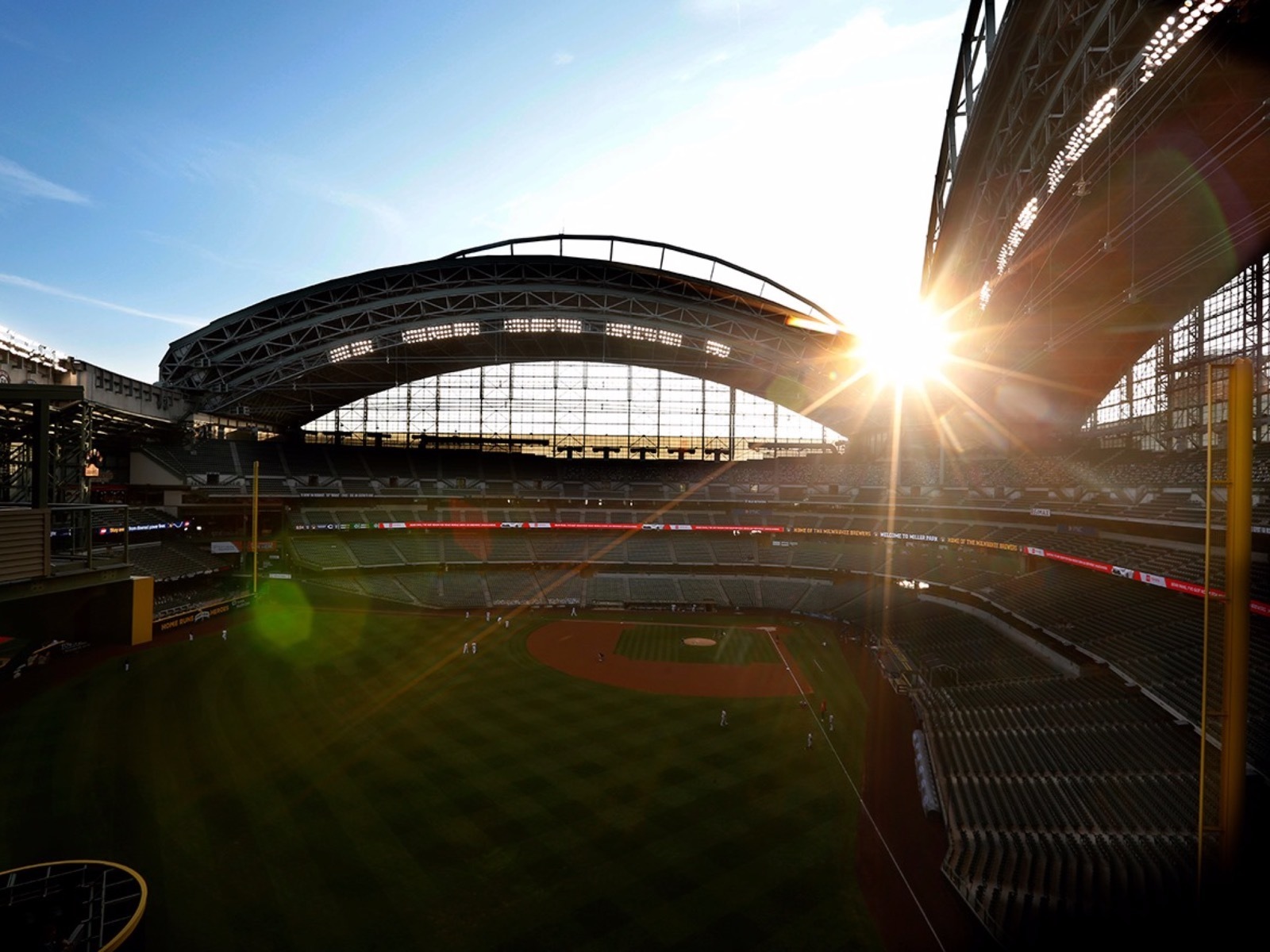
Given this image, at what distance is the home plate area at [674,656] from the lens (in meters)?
31.0

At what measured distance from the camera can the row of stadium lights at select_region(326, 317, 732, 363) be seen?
46.3 meters

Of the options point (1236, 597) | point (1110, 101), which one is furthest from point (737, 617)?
point (1236, 597)

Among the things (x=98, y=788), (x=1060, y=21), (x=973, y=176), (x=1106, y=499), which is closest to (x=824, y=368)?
(x=1106, y=499)

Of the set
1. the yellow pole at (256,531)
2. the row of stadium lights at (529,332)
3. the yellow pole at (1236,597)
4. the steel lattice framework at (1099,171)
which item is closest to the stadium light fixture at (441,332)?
the row of stadium lights at (529,332)

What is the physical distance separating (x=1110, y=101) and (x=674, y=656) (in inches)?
1179

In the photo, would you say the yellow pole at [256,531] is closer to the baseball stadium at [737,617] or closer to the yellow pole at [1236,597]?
the baseball stadium at [737,617]

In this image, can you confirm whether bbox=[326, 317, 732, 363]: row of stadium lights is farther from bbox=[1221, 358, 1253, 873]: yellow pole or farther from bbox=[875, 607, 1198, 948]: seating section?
bbox=[1221, 358, 1253, 873]: yellow pole

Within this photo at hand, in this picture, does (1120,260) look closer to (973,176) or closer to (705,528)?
(973,176)

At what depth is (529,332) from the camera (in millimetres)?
50188

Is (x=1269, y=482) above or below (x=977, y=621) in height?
above

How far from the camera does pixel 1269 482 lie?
27.4 metres

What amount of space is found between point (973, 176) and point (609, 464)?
170 feet

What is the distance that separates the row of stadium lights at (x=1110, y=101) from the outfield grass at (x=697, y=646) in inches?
957

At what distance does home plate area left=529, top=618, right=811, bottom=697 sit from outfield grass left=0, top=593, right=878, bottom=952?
2032mm
